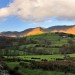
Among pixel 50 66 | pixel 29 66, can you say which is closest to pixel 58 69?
pixel 50 66

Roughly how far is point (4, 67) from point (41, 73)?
2547cm

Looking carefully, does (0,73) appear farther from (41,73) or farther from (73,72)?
(73,72)

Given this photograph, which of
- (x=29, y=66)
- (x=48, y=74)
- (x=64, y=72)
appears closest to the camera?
(x=48, y=74)

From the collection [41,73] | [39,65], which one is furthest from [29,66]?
[41,73]

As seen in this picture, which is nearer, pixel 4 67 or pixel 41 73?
pixel 41 73

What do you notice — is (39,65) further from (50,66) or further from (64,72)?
(64,72)

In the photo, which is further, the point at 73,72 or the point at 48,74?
the point at 73,72

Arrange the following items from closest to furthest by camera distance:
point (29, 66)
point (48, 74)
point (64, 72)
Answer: point (48, 74) < point (64, 72) < point (29, 66)

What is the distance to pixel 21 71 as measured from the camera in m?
144

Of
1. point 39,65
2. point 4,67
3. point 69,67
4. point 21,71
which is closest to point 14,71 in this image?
point 21,71

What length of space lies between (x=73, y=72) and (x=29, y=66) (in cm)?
2569

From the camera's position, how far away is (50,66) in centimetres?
15900

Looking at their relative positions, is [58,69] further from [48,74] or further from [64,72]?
[48,74]

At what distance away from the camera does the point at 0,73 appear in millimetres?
138625
